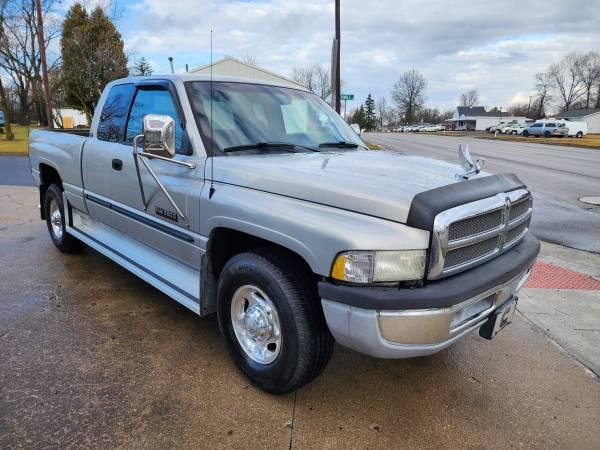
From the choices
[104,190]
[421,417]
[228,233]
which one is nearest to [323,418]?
→ [421,417]

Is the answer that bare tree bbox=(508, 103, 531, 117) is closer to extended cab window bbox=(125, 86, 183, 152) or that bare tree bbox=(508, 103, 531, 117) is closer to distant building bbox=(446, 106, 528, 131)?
distant building bbox=(446, 106, 528, 131)

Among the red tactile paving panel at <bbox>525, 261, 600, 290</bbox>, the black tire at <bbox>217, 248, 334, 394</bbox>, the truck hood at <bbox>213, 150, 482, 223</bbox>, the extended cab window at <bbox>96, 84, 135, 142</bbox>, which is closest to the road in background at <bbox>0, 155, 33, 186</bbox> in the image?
the extended cab window at <bbox>96, 84, 135, 142</bbox>

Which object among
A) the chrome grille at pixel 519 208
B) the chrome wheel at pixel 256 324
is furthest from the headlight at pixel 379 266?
the chrome grille at pixel 519 208

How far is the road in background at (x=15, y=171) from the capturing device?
11219 millimetres

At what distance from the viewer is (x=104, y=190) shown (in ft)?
13.5

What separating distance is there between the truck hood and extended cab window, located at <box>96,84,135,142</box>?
155 centimetres

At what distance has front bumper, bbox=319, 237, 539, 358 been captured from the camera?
7.00ft

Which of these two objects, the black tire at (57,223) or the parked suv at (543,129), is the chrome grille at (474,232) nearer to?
the black tire at (57,223)

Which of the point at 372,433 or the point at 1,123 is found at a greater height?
the point at 1,123

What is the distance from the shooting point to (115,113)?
415 cm

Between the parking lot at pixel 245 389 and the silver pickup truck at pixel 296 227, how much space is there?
0.29 metres

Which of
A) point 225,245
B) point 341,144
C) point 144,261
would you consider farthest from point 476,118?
point 225,245

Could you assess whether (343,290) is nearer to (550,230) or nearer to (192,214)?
(192,214)

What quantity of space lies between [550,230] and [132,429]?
6795 millimetres
